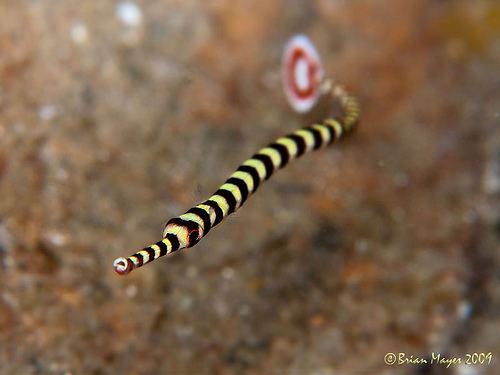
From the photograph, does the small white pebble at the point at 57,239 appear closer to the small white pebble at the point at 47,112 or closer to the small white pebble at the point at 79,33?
the small white pebble at the point at 47,112

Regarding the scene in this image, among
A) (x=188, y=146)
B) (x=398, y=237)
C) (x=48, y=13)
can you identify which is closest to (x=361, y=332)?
(x=398, y=237)

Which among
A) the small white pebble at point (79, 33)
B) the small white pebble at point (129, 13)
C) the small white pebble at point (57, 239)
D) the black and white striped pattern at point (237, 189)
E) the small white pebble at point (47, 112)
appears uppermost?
the small white pebble at point (129, 13)

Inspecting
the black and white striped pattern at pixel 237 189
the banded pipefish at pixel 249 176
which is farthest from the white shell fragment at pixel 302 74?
the black and white striped pattern at pixel 237 189

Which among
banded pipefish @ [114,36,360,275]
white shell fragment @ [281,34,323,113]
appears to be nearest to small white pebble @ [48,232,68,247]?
banded pipefish @ [114,36,360,275]

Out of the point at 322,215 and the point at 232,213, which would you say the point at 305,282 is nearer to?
the point at 322,215

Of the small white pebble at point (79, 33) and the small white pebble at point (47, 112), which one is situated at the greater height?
the small white pebble at point (79, 33)

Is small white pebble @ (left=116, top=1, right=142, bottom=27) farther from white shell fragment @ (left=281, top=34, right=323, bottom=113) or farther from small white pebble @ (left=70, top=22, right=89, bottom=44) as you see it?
white shell fragment @ (left=281, top=34, right=323, bottom=113)

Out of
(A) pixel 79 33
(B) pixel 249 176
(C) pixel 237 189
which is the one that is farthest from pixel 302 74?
(C) pixel 237 189
